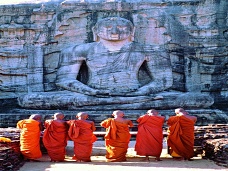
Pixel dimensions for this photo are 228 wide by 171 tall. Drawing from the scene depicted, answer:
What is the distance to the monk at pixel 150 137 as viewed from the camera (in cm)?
809

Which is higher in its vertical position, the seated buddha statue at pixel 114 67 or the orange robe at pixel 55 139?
the seated buddha statue at pixel 114 67

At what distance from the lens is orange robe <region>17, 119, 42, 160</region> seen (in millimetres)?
8047

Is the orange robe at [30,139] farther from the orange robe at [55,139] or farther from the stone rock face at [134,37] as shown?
the stone rock face at [134,37]

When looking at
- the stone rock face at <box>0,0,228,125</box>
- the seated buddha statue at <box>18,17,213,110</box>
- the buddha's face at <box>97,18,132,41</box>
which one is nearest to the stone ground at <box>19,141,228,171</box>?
the seated buddha statue at <box>18,17,213,110</box>

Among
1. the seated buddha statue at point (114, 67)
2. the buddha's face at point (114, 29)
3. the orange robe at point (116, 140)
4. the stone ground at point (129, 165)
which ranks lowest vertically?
the stone ground at point (129, 165)

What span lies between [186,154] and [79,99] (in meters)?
4.39

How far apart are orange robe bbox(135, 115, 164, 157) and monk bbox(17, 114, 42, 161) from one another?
202cm

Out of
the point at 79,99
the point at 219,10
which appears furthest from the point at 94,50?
the point at 219,10

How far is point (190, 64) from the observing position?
512 inches

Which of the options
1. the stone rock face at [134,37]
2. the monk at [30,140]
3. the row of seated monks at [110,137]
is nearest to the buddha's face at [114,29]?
the stone rock face at [134,37]

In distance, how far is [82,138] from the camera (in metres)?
8.02

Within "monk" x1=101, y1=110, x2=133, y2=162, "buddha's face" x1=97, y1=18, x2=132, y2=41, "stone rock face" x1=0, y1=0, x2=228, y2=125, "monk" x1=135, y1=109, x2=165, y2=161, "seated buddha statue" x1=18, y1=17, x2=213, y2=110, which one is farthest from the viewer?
"stone rock face" x1=0, y1=0, x2=228, y2=125

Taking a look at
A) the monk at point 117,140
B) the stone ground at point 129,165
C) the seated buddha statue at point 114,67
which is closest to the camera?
the stone ground at point 129,165

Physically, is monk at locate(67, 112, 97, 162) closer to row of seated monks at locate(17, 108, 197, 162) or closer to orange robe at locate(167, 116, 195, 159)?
row of seated monks at locate(17, 108, 197, 162)
